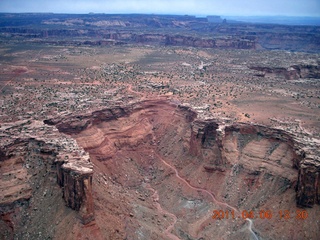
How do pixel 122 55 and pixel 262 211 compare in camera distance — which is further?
pixel 122 55

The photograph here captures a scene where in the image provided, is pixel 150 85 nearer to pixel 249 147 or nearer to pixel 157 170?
pixel 157 170

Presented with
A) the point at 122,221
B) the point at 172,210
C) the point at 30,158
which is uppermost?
the point at 30,158

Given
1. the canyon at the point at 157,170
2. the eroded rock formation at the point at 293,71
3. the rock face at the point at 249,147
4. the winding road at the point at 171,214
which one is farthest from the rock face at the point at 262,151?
the eroded rock formation at the point at 293,71

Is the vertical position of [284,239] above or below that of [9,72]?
below

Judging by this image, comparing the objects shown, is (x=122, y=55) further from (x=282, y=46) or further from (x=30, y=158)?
(x=282, y=46)

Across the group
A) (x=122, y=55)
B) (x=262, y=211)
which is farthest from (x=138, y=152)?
(x=122, y=55)

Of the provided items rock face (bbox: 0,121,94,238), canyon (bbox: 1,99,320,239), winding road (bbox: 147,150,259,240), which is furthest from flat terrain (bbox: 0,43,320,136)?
rock face (bbox: 0,121,94,238)

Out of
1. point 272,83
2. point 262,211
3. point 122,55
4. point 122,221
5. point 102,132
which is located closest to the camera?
point 122,221
